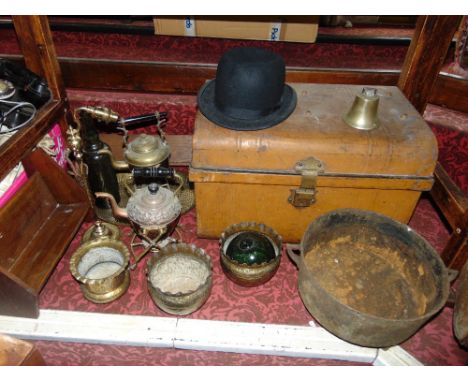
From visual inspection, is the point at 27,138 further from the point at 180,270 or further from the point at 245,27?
the point at 245,27

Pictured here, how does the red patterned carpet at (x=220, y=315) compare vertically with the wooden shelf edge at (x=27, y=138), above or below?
below

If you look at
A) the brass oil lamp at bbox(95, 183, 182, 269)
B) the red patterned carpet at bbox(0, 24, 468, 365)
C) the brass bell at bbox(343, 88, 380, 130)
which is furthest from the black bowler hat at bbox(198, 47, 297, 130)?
the red patterned carpet at bbox(0, 24, 468, 365)

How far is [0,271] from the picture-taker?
1199 millimetres

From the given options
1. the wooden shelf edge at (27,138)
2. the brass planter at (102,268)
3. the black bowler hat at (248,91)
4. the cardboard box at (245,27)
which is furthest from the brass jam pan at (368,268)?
the cardboard box at (245,27)

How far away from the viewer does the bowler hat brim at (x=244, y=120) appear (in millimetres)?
1368

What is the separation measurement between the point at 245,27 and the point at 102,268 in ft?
5.09

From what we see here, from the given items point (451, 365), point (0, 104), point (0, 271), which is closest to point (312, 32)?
point (0, 104)

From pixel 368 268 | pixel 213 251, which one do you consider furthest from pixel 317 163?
pixel 213 251

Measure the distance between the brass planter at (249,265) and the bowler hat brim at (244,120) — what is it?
434 mm

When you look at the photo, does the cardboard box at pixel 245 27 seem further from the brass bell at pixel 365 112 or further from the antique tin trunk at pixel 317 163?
the brass bell at pixel 365 112

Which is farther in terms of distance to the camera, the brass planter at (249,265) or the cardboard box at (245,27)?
the cardboard box at (245,27)

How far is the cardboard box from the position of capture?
2.03m

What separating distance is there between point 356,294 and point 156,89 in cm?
165

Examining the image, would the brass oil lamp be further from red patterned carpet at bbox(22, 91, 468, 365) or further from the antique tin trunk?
red patterned carpet at bbox(22, 91, 468, 365)
